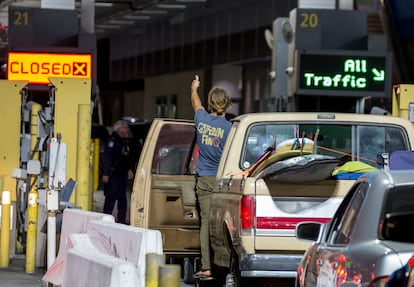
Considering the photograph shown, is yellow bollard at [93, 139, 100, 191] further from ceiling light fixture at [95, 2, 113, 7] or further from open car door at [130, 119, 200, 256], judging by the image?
open car door at [130, 119, 200, 256]

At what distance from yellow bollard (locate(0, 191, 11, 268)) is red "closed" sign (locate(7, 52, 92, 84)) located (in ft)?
21.8

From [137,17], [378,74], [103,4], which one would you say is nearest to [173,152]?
[378,74]

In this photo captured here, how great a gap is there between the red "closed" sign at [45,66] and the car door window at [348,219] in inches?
607

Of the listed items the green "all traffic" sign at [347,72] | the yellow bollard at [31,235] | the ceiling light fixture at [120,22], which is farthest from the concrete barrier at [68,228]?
the ceiling light fixture at [120,22]

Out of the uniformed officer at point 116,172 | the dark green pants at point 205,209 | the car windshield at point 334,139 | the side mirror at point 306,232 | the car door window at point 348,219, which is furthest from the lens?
the uniformed officer at point 116,172

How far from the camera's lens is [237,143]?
1179cm

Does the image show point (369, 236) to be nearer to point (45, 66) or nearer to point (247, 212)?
point (247, 212)

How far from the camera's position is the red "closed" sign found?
2338 cm

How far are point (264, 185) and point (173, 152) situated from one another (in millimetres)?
3547

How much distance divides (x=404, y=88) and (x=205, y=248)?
419cm

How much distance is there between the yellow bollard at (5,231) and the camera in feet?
55.2

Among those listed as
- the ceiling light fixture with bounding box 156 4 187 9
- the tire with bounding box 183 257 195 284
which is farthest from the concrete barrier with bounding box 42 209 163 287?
the ceiling light fixture with bounding box 156 4 187 9

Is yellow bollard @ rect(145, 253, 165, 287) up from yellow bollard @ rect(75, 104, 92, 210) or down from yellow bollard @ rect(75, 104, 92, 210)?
down

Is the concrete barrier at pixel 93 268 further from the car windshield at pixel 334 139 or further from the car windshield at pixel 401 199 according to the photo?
the car windshield at pixel 334 139
